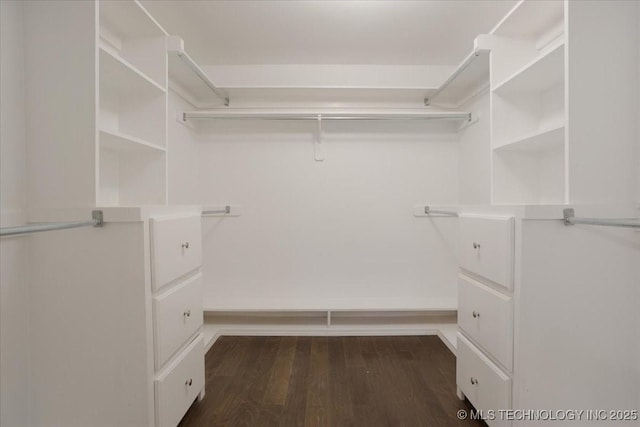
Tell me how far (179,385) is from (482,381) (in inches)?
49.3

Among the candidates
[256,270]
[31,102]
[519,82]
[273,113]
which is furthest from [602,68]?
[256,270]

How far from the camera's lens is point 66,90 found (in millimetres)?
988

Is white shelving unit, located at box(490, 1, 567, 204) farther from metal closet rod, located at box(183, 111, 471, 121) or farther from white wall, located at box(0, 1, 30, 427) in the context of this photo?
white wall, located at box(0, 1, 30, 427)

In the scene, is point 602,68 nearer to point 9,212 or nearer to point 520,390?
point 520,390

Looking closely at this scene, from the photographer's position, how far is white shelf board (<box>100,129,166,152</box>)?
1.11m

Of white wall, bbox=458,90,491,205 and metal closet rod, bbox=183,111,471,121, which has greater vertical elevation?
metal closet rod, bbox=183,111,471,121

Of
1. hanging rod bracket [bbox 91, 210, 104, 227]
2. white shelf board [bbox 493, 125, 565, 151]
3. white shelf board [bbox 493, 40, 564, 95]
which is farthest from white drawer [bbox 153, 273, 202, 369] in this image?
white shelf board [bbox 493, 40, 564, 95]

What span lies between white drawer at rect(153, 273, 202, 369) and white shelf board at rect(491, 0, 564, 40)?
1.88 metres

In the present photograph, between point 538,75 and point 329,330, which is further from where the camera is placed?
point 329,330

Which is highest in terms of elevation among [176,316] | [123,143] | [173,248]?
[123,143]

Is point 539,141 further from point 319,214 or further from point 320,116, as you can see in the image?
point 319,214

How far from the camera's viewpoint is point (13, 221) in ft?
3.13

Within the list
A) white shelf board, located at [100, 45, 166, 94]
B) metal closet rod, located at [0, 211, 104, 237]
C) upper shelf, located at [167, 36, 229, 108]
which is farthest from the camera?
upper shelf, located at [167, 36, 229, 108]

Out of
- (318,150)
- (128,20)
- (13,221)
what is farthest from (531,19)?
(13,221)
